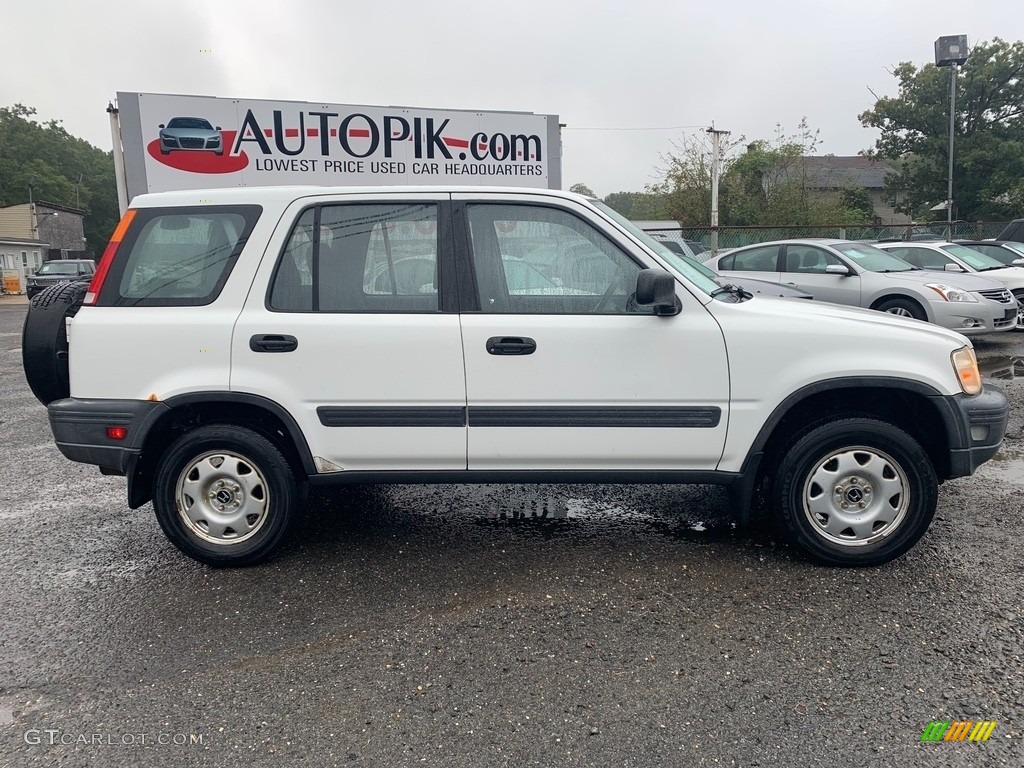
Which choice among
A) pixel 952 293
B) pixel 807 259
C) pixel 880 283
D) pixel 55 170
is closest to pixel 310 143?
pixel 807 259

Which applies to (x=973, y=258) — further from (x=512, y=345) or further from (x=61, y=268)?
(x=61, y=268)

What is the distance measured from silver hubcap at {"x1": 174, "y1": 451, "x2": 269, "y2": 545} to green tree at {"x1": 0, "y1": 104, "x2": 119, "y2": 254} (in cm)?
6627

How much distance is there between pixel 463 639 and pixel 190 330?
1.95 meters

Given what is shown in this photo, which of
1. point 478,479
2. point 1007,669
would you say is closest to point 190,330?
point 478,479

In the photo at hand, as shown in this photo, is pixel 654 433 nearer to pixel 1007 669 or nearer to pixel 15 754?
pixel 1007 669

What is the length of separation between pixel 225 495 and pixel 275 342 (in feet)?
2.81

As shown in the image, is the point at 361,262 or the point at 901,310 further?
the point at 901,310

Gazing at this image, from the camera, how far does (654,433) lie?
11.9 feet

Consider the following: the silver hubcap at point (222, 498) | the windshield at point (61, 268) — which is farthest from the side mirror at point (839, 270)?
the windshield at point (61, 268)

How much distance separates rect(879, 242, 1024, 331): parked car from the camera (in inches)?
477

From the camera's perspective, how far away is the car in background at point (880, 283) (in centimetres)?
970

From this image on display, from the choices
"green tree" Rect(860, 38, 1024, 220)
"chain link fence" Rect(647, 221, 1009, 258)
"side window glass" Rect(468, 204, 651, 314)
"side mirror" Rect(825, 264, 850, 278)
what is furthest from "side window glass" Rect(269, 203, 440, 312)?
"green tree" Rect(860, 38, 1024, 220)

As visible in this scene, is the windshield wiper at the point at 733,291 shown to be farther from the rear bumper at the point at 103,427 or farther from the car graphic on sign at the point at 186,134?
the car graphic on sign at the point at 186,134

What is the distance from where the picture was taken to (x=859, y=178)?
57.3 m
